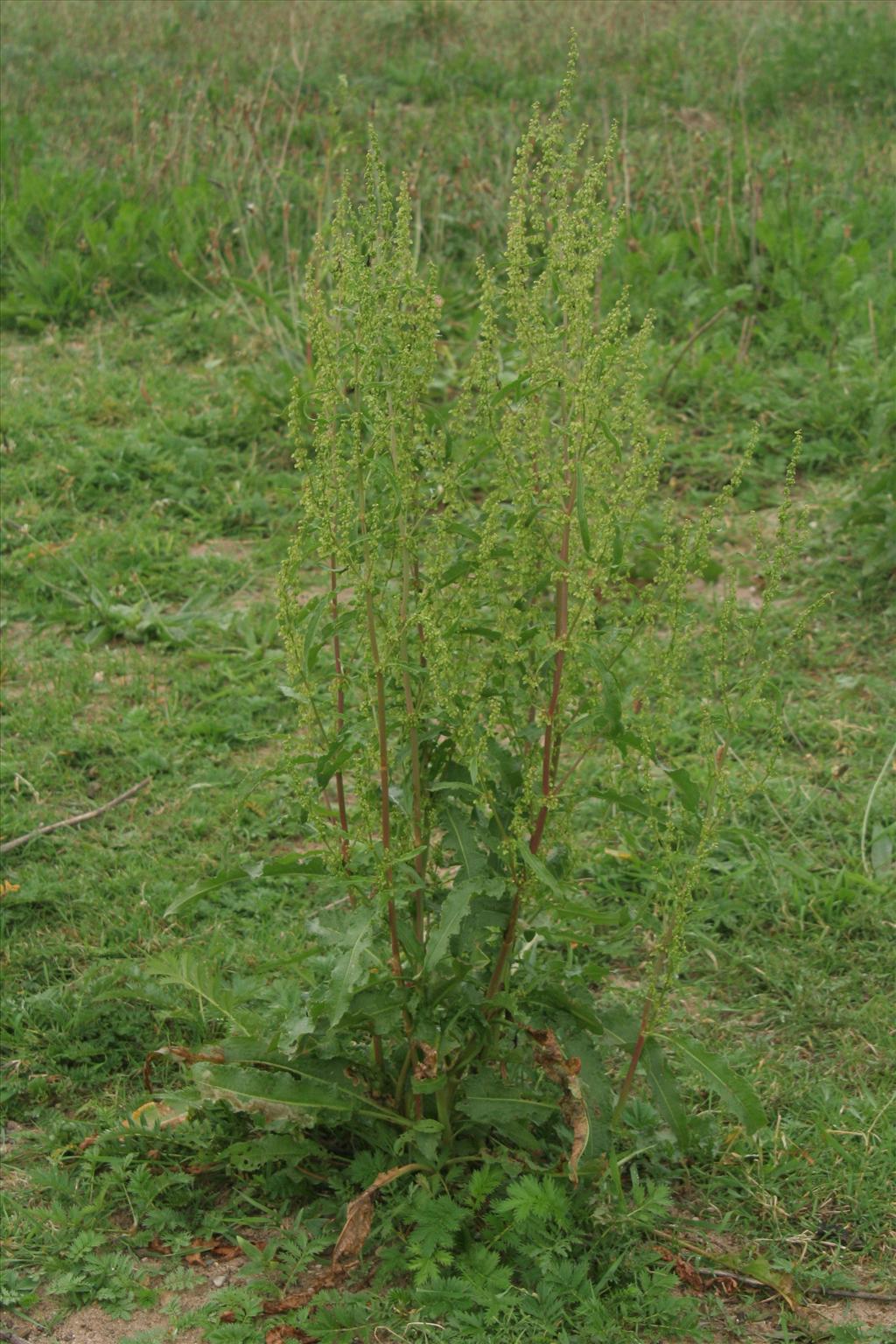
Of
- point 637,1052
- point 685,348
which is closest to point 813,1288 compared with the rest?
point 637,1052

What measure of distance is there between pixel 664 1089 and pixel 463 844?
0.66 m

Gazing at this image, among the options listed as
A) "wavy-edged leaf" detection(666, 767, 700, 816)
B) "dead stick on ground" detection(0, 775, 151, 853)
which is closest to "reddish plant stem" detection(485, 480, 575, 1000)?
"wavy-edged leaf" detection(666, 767, 700, 816)

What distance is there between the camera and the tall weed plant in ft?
8.68

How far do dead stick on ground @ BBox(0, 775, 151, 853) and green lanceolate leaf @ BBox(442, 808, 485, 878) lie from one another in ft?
6.08

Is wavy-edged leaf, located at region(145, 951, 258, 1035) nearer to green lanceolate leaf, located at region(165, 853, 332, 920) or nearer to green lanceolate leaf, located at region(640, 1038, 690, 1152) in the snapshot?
green lanceolate leaf, located at region(165, 853, 332, 920)

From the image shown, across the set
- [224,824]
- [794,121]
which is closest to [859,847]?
[224,824]

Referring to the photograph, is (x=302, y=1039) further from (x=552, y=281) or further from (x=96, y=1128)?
(x=552, y=281)

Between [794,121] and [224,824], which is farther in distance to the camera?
[794,121]

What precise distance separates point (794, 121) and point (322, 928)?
844 centimetres

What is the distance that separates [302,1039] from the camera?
2975mm

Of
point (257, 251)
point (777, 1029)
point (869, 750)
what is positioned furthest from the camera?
point (257, 251)

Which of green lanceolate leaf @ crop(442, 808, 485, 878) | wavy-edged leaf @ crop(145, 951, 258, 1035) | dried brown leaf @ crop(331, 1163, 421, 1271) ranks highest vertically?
green lanceolate leaf @ crop(442, 808, 485, 878)

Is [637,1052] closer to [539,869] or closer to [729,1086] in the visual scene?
[729,1086]

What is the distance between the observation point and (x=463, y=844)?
9.06 feet
